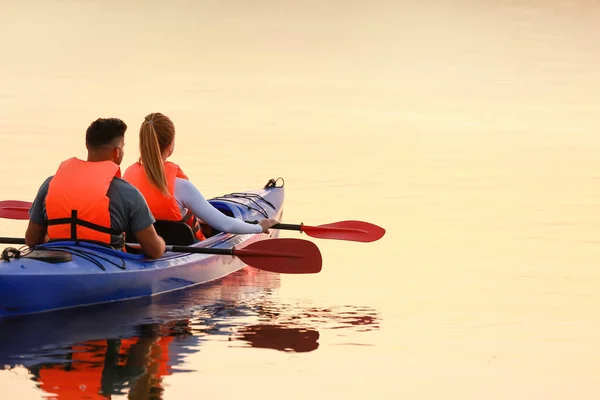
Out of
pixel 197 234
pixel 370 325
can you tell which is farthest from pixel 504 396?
pixel 197 234

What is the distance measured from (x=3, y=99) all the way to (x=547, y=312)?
56.7 feet

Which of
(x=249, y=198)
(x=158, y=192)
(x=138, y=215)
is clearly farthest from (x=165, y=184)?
(x=249, y=198)

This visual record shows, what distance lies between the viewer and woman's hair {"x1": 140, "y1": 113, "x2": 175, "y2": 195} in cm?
879

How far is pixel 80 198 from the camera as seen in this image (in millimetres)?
8172

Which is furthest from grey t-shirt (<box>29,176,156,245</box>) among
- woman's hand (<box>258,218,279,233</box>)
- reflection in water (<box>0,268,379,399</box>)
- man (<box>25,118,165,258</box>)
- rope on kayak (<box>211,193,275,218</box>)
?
rope on kayak (<box>211,193,275,218</box>)

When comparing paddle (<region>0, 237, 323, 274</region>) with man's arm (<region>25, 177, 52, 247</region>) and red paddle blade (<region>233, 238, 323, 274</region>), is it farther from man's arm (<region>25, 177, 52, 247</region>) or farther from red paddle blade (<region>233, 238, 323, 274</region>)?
man's arm (<region>25, 177, 52, 247</region>)

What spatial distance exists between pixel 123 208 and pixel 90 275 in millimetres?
378

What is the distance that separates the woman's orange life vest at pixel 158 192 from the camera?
8.95 m

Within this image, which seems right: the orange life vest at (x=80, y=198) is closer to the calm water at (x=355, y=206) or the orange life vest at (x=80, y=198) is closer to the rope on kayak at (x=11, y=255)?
the rope on kayak at (x=11, y=255)

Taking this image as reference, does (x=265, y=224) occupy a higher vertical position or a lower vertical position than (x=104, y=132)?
lower

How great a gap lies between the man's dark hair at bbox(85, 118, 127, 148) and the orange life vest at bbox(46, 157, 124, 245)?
10 cm

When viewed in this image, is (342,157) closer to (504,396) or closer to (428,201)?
(428,201)

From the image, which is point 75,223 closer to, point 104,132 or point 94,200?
point 94,200

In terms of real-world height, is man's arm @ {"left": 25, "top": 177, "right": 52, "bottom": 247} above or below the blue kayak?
above
